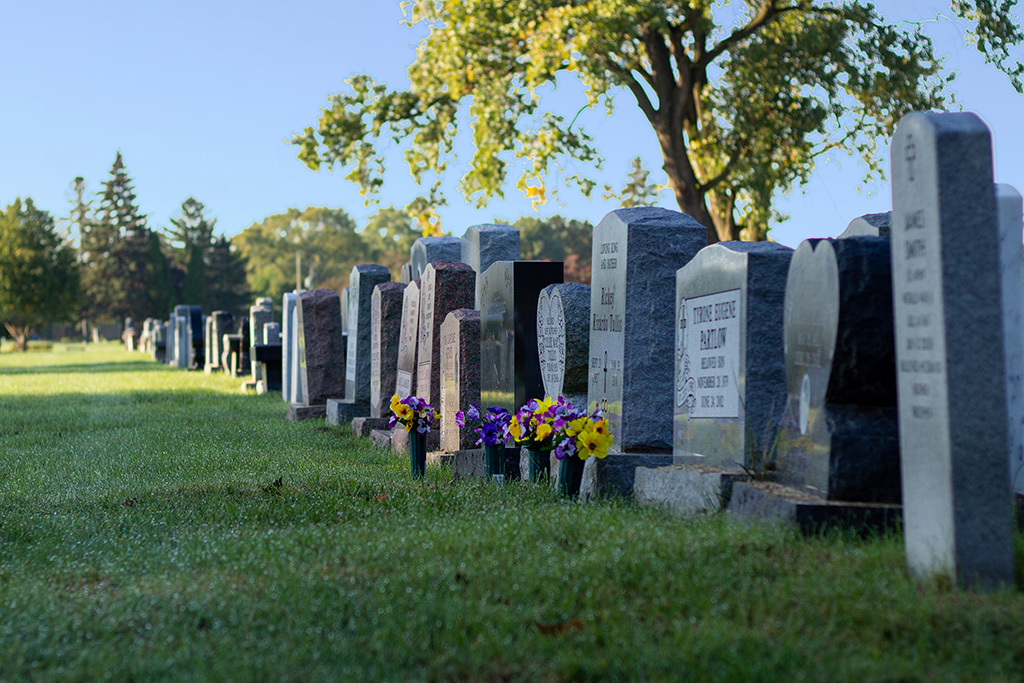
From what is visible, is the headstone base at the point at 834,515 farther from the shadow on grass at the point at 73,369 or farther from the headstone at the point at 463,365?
the shadow on grass at the point at 73,369

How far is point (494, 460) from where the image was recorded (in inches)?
294

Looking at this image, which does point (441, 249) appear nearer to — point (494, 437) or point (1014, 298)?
point (494, 437)

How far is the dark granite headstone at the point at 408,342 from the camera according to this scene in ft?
34.7

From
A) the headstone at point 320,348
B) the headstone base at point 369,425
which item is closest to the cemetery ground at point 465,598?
the headstone base at point 369,425

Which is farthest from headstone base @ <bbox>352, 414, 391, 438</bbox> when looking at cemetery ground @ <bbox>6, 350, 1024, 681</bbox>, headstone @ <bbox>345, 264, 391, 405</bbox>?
cemetery ground @ <bbox>6, 350, 1024, 681</bbox>

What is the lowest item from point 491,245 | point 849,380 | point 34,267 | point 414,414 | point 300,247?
point 414,414

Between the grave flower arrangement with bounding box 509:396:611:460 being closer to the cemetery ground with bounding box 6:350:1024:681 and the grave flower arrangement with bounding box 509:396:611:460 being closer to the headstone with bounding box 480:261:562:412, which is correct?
the cemetery ground with bounding box 6:350:1024:681

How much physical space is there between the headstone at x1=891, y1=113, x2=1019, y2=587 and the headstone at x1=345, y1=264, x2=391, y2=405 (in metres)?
9.54

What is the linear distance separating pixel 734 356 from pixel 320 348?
10.1 m

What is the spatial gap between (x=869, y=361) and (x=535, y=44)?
15.1m

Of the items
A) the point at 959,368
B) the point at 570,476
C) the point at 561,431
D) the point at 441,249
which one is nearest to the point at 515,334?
the point at 561,431

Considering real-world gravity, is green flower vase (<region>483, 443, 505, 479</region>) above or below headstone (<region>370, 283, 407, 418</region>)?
below

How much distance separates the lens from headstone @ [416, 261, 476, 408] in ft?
32.3

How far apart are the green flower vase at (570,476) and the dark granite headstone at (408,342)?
4.06 meters
